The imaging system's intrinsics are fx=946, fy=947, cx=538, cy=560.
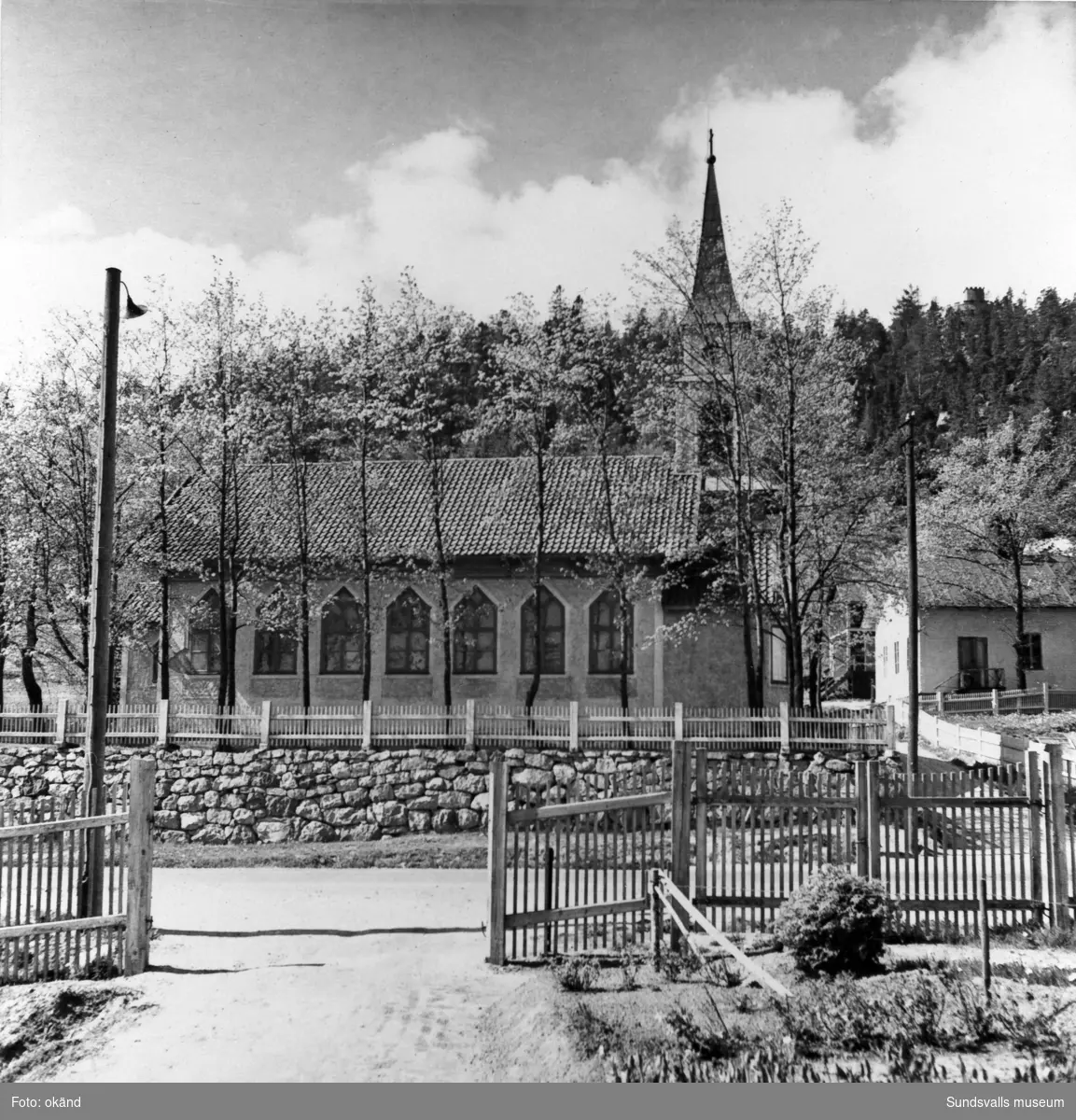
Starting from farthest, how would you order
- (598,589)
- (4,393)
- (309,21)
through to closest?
(598,589)
(4,393)
(309,21)

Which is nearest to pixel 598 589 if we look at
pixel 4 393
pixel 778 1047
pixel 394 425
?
pixel 394 425

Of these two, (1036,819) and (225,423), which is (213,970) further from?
(1036,819)

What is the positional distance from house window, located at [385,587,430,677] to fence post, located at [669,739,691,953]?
8.41 m

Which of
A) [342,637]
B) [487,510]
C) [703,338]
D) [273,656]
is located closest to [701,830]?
[703,338]

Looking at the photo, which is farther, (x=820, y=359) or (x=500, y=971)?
(x=820, y=359)

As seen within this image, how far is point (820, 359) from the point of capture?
11992 millimetres

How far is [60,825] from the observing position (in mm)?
5965

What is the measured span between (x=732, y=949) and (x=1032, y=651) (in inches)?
958

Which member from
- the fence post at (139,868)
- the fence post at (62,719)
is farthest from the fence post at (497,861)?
the fence post at (62,719)

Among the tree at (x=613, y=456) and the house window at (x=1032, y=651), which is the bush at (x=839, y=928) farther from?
the house window at (x=1032, y=651)

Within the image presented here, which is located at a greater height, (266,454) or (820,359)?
(820,359)

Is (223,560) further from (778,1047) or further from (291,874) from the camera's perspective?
(778,1047)

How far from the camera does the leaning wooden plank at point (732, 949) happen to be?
452cm
